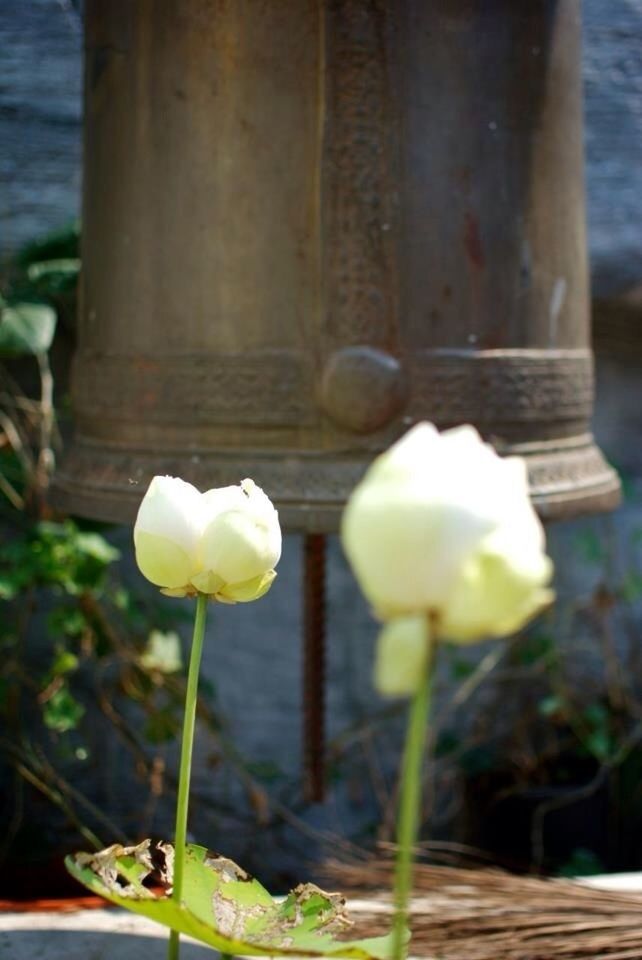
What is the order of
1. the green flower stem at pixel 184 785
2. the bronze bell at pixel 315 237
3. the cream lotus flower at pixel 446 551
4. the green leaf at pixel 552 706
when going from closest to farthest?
the cream lotus flower at pixel 446 551, the green flower stem at pixel 184 785, the bronze bell at pixel 315 237, the green leaf at pixel 552 706

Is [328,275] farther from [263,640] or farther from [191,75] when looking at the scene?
[263,640]

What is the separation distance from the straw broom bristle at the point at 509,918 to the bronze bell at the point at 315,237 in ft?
1.03

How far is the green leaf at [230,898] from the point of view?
0.45 meters

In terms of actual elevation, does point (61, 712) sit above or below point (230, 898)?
below

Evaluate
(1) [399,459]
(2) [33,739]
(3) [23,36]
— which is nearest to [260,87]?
(3) [23,36]

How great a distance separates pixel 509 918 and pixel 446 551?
27.6 inches

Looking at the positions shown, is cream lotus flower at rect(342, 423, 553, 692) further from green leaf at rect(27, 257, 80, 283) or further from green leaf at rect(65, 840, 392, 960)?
green leaf at rect(27, 257, 80, 283)

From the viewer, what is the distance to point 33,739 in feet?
5.40

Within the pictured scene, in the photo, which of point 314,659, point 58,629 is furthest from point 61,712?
point 314,659

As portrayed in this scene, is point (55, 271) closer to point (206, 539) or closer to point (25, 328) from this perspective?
point (25, 328)

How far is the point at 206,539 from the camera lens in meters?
0.43

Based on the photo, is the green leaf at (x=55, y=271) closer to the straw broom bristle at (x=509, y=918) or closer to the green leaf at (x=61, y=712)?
the green leaf at (x=61, y=712)

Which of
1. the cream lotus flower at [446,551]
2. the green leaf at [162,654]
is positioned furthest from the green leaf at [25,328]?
the cream lotus flower at [446,551]

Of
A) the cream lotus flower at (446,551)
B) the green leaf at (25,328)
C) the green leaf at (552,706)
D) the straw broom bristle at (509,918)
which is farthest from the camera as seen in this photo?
the green leaf at (552,706)
